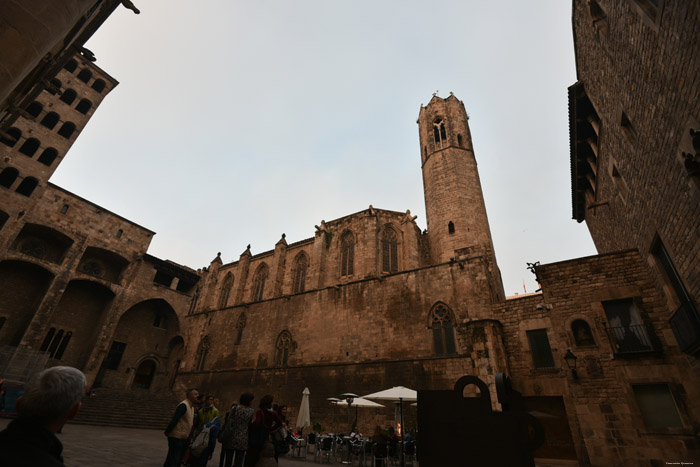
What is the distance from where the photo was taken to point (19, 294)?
20.1 metres

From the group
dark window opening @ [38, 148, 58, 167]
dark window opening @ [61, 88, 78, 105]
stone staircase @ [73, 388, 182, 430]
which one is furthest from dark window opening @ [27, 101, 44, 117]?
stone staircase @ [73, 388, 182, 430]

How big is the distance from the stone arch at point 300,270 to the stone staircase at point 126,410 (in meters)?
10.4

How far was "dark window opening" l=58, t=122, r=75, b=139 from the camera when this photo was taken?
22834 mm

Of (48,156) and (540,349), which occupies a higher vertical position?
(48,156)

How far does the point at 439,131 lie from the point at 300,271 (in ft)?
46.1

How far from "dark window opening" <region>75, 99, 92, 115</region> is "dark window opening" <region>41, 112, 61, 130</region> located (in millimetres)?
1974

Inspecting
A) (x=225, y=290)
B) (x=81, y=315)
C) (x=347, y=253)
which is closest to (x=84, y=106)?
(x=81, y=315)

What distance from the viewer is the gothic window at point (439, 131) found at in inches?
A: 870

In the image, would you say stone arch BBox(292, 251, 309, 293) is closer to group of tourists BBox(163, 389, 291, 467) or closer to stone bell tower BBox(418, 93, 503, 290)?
stone bell tower BBox(418, 93, 503, 290)

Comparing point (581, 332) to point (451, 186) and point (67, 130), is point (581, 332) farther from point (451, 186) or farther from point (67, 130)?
point (67, 130)

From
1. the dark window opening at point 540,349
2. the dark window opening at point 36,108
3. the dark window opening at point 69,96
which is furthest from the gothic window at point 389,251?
the dark window opening at point 69,96

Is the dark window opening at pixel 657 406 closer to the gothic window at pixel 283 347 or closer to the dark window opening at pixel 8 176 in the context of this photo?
the gothic window at pixel 283 347

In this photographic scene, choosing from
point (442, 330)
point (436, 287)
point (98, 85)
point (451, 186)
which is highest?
point (98, 85)

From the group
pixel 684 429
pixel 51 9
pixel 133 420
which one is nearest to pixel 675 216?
pixel 684 429
